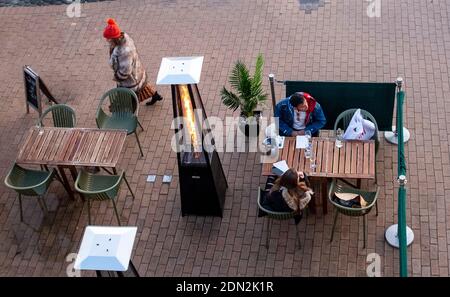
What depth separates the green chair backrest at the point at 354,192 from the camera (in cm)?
802

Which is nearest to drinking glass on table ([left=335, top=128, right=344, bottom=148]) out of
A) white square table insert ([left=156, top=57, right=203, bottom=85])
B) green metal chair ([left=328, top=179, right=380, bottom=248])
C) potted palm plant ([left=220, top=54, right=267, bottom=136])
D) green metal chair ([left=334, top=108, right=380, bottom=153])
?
green metal chair ([left=334, top=108, right=380, bottom=153])

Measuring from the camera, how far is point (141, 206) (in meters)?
9.41

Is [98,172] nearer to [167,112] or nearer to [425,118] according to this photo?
[167,112]

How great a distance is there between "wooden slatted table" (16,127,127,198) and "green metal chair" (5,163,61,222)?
0.75 ft

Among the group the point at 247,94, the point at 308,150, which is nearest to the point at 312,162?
the point at 308,150

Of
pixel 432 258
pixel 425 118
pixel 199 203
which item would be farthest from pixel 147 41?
pixel 432 258

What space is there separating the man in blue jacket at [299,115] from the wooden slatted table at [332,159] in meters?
0.32

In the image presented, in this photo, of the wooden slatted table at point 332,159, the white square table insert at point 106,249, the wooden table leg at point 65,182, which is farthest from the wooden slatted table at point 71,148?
the white square table insert at point 106,249

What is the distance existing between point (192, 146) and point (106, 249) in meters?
2.51

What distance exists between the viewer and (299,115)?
9023 millimetres

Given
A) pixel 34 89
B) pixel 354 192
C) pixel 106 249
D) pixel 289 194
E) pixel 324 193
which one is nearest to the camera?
pixel 106 249

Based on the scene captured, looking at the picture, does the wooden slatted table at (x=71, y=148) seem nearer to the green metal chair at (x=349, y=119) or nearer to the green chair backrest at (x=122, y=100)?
the green chair backrest at (x=122, y=100)

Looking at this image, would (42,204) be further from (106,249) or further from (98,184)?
(106,249)

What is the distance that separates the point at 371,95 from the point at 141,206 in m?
3.73
